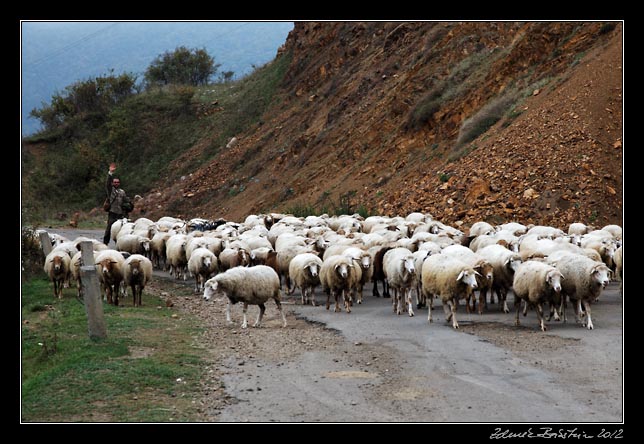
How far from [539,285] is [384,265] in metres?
4.49

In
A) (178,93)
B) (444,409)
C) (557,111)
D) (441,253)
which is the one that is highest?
(178,93)

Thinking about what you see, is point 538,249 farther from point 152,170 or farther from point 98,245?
point 152,170

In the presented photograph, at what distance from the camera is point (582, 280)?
15.3m

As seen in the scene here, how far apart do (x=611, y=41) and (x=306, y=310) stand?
2345 cm

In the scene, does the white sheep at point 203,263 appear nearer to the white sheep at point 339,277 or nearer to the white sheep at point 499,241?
the white sheep at point 339,277

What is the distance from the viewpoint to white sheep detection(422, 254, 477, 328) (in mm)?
15453

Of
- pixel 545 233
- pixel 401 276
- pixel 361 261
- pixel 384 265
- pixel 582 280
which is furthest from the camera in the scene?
pixel 545 233

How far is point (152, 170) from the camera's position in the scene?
62.0m

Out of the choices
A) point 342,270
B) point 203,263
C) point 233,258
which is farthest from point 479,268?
point 203,263

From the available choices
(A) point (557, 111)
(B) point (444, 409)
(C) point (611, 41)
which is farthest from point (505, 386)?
(C) point (611, 41)

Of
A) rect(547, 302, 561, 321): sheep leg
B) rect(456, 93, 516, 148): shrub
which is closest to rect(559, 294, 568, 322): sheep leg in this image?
rect(547, 302, 561, 321): sheep leg

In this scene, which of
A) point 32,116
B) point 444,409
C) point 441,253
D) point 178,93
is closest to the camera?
point 444,409

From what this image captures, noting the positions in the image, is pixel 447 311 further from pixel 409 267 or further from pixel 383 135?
pixel 383 135

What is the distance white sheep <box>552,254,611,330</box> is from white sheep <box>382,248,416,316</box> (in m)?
3.04
